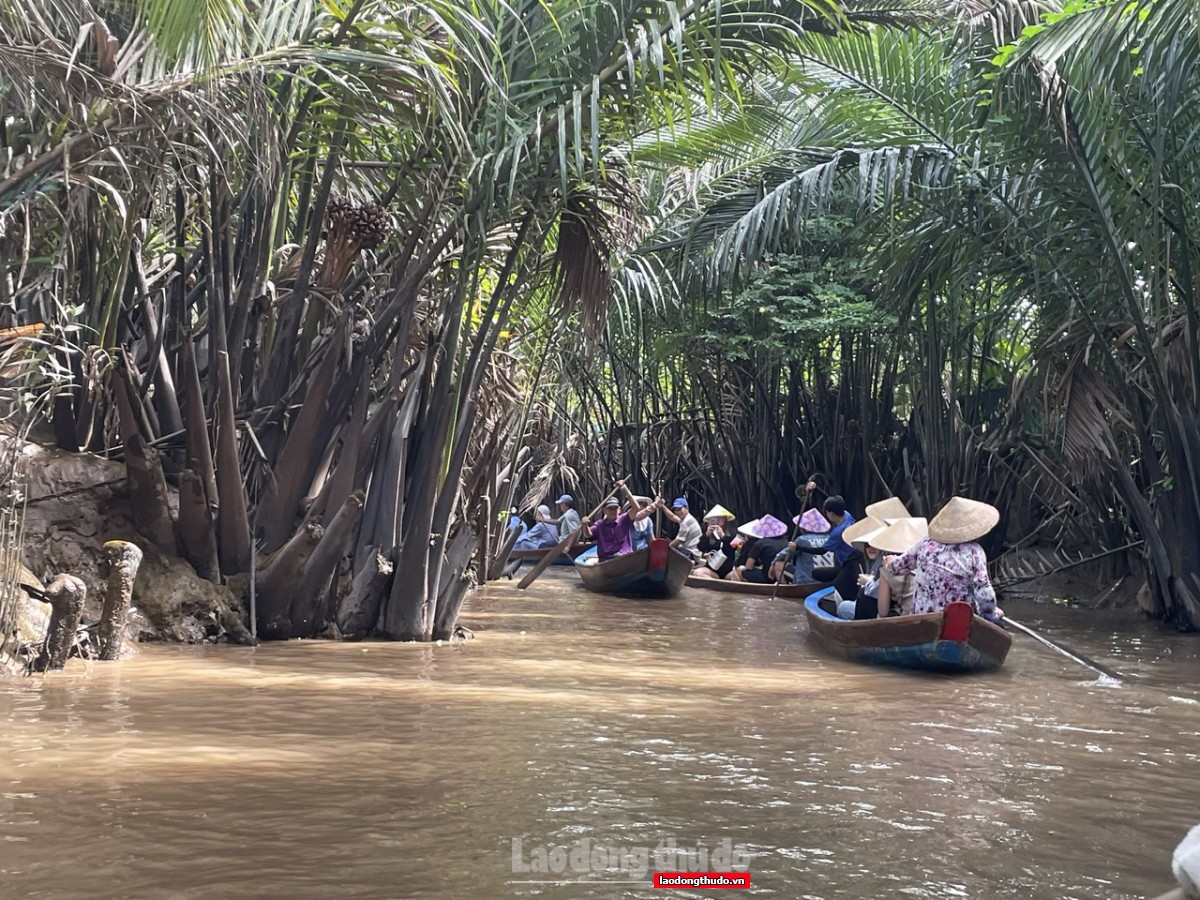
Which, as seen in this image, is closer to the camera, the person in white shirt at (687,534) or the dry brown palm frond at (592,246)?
the dry brown palm frond at (592,246)

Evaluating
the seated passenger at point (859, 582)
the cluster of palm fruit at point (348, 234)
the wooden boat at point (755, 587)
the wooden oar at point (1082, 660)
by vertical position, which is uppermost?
the cluster of palm fruit at point (348, 234)

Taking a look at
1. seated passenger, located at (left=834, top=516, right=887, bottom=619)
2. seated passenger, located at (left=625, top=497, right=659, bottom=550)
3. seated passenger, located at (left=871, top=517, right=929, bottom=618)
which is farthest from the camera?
seated passenger, located at (left=625, top=497, right=659, bottom=550)

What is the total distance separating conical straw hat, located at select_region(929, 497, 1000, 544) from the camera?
9.19 m

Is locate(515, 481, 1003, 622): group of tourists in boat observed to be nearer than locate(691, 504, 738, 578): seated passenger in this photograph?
Yes

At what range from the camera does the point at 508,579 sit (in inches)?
754

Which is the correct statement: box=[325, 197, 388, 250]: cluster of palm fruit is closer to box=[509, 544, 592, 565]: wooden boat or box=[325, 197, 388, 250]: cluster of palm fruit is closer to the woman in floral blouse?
the woman in floral blouse

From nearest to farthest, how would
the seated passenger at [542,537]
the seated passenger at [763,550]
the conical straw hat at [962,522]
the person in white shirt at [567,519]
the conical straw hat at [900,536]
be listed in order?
the conical straw hat at [962,522], the conical straw hat at [900,536], the seated passenger at [763,550], the person in white shirt at [567,519], the seated passenger at [542,537]

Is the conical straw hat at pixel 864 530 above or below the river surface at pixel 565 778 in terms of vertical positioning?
above

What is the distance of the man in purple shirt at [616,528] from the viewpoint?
59.6 feet

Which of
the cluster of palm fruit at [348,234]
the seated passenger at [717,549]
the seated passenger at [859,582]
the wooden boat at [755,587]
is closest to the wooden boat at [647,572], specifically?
the wooden boat at [755,587]

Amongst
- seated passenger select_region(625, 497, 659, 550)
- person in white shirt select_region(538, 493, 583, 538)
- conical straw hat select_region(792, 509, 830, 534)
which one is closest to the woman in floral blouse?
conical straw hat select_region(792, 509, 830, 534)

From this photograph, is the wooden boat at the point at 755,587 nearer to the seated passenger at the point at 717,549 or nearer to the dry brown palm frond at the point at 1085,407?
the seated passenger at the point at 717,549

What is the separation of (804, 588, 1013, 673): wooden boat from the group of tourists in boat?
272 millimetres

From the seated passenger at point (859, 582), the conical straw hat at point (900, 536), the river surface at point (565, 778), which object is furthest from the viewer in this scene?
the seated passenger at point (859, 582)
